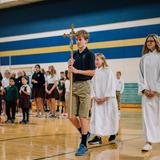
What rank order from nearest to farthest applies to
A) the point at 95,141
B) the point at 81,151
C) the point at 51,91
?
the point at 81,151 < the point at 95,141 < the point at 51,91

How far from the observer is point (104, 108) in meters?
6.32

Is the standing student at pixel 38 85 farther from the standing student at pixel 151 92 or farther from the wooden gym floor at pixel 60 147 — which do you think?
the standing student at pixel 151 92

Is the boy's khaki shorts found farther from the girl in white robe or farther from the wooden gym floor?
the girl in white robe

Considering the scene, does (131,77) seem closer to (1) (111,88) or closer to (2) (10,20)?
(2) (10,20)

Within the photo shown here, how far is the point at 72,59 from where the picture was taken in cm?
509

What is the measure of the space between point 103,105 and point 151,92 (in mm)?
1173

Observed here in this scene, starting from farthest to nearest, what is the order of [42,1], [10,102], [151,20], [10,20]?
[10,20]
[42,1]
[151,20]
[10,102]

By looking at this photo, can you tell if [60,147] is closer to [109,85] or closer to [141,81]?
[109,85]

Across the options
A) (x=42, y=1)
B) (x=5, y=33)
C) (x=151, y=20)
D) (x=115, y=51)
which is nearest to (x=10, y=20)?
(x=5, y=33)

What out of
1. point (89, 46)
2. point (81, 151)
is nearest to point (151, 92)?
point (81, 151)

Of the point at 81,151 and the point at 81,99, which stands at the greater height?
the point at 81,99

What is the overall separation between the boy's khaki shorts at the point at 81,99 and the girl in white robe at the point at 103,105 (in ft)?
3.34

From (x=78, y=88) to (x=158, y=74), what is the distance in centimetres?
123

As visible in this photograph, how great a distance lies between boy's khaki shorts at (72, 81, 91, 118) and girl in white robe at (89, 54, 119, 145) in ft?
3.34
